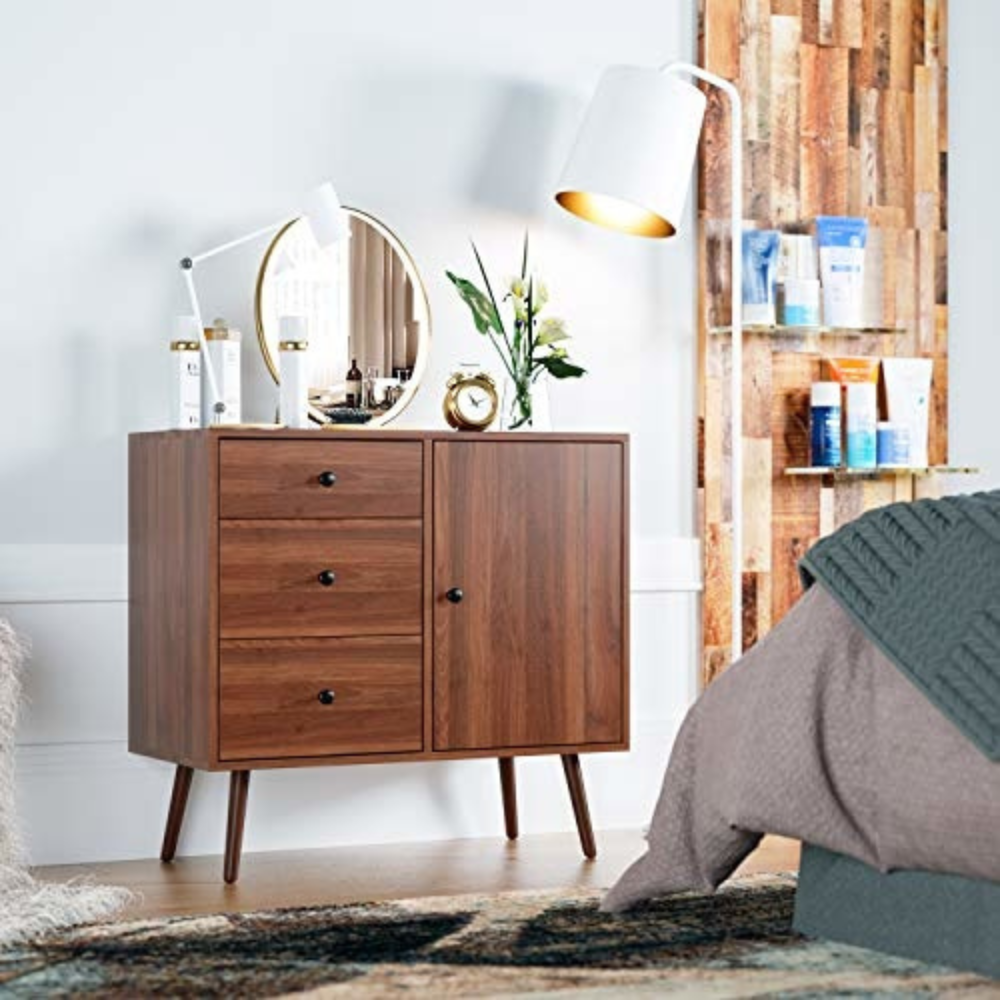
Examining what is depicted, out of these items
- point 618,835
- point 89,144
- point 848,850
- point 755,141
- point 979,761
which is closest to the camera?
point 979,761

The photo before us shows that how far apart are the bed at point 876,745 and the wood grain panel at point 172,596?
1.04 meters

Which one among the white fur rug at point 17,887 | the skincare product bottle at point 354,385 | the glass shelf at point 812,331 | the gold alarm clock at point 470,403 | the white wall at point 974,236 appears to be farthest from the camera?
the white wall at point 974,236

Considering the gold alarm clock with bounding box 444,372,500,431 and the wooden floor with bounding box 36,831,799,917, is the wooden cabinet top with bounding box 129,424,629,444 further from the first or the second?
the wooden floor with bounding box 36,831,799,917

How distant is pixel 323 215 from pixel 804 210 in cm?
124

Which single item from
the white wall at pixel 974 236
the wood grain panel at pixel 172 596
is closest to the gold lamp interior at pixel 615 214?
the white wall at pixel 974 236

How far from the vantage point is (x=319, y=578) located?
370 cm

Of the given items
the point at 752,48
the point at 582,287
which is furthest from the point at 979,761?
the point at 752,48

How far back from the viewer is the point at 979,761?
2475mm

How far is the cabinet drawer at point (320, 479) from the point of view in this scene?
3.64m

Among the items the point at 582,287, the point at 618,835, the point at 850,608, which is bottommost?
the point at 618,835

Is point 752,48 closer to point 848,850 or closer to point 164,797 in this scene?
point 164,797

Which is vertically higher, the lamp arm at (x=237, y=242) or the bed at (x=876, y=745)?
the lamp arm at (x=237, y=242)

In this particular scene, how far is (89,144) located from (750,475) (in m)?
1.57

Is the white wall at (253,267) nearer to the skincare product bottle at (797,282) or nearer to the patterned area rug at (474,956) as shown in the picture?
the skincare product bottle at (797,282)
